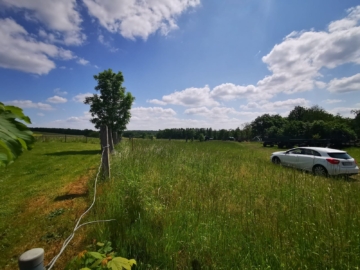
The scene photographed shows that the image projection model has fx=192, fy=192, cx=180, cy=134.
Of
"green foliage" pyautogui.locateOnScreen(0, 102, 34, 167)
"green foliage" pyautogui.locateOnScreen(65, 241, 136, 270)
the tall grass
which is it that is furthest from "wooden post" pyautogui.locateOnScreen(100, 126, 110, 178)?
"green foliage" pyautogui.locateOnScreen(0, 102, 34, 167)

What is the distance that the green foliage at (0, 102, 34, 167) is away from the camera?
0.70m

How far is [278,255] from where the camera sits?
272 cm

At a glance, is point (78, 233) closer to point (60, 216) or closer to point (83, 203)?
point (60, 216)

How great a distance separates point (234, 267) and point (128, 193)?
86.1 inches

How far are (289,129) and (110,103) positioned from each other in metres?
33.8

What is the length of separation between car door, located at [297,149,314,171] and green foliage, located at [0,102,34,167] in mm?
12926

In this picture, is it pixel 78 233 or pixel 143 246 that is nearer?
pixel 143 246

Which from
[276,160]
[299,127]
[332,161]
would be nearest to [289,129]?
[299,127]

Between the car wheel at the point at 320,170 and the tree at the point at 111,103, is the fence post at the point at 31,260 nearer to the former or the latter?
the car wheel at the point at 320,170

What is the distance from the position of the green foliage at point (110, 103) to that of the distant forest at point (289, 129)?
2.85 m

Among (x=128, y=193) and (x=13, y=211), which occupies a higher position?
(x=128, y=193)

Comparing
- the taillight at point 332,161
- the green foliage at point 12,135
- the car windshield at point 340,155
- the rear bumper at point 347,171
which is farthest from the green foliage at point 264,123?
the green foliage at point 12,135

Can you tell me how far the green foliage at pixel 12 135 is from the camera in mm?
702

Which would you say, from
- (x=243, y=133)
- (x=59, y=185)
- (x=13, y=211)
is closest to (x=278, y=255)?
(x=13, y=211)
